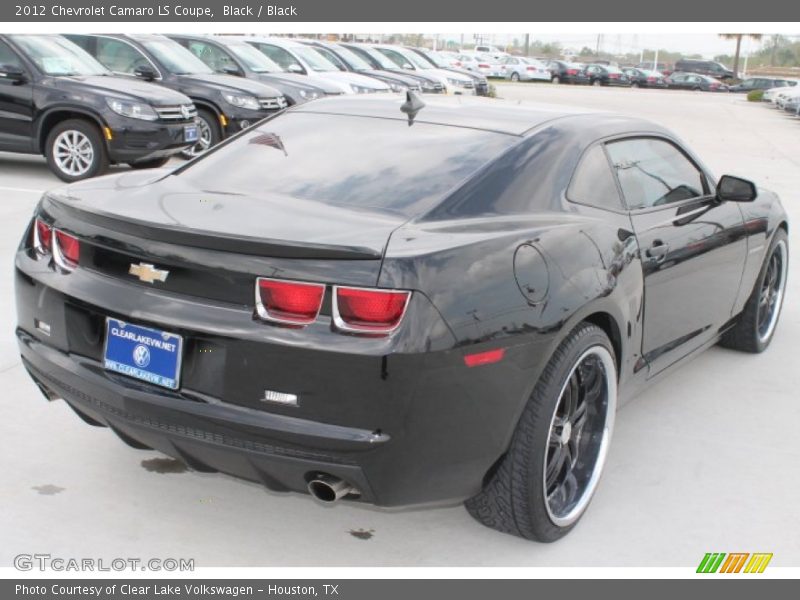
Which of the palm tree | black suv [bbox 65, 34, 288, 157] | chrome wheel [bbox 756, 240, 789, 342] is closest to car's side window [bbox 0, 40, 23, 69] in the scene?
black suv [bbox 65, 34, 288, 157]

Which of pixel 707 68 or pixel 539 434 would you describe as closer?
pixel 539 434

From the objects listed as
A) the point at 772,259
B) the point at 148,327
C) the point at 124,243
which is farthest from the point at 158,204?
the point at 772,259

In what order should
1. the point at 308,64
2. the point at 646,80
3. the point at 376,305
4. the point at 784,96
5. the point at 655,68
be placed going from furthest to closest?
1. the point at 655,68
2. the point at 646,80
3. the point at 784,96
4. the point at 308,64
5. the point at 376,305

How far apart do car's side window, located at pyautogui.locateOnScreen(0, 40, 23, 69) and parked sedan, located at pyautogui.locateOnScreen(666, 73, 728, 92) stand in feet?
171

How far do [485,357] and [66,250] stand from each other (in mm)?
1503

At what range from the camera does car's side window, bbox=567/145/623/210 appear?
12.5ft

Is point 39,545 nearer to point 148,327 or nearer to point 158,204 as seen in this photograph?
point 148,327

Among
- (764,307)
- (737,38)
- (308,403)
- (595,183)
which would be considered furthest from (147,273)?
(737,38)

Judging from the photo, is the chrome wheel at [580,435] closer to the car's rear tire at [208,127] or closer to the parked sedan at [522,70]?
the car's rear tire at [208,127]

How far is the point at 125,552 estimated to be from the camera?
10.8 feet

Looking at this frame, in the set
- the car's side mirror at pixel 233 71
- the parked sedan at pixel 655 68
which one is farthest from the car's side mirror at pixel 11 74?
the parked sedan at pixel 655 68

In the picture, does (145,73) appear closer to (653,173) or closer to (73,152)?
(73,152)

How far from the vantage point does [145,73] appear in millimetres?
12664

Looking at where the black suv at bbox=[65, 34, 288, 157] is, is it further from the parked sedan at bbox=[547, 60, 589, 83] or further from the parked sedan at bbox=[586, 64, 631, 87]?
the parked sedan at bbox=[586, 64, 631, 87]
